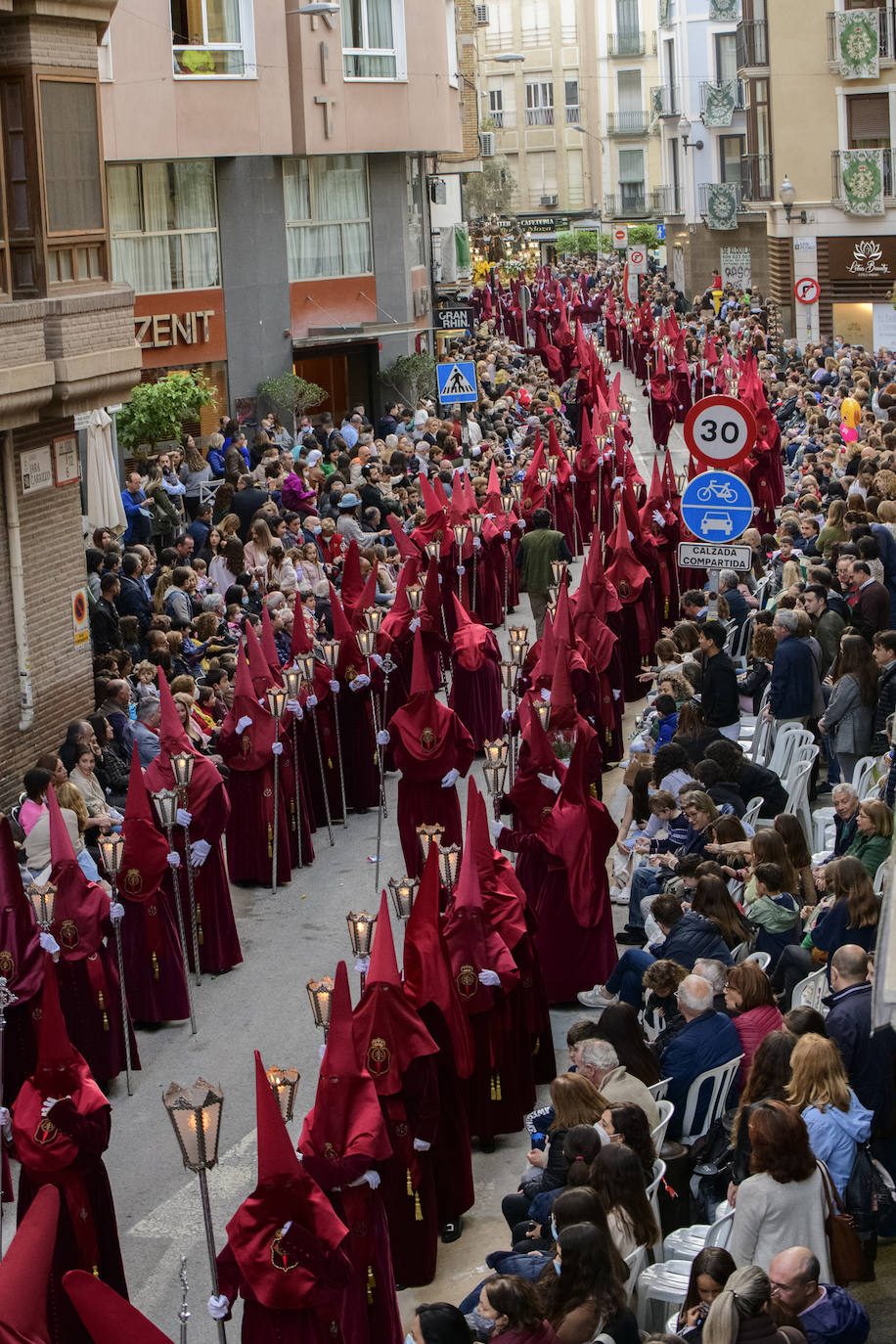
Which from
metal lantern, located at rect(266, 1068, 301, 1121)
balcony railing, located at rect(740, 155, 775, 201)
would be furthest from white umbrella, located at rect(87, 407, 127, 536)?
balcony railing, located at rect(740, 155, 775, 201)

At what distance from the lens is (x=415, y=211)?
114ft

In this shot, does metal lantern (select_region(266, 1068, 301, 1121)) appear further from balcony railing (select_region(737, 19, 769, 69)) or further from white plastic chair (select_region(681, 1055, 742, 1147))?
balcony railing (select_region(737, 19, 769, 69))

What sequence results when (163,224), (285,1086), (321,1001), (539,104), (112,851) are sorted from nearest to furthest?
(285,1086) → (321,1001) → (112,851) → (163,224) → (539,104)

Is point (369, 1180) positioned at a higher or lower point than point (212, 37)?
lower

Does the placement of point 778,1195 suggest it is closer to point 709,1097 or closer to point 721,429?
point 709,1097

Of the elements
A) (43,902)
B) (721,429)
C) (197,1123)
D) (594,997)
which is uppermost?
(721,429)

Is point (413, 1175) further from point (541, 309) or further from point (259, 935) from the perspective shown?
point (541, 309)

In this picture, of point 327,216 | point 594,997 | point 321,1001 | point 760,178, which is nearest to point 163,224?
point 327,216

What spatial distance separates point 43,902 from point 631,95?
79588mm

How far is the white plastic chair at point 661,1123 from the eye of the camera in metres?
8.25

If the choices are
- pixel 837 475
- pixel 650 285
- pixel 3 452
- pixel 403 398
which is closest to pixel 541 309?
pixel 650 285

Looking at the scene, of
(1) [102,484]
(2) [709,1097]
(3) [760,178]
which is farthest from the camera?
(3) [760,178]

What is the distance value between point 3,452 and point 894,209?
29.9m

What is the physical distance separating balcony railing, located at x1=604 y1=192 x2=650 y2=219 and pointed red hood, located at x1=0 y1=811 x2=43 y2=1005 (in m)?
77.5
